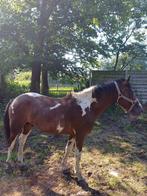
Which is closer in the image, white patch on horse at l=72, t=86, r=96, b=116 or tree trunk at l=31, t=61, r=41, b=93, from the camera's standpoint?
white patch on horse at l=72, t=86, r=96, b=116

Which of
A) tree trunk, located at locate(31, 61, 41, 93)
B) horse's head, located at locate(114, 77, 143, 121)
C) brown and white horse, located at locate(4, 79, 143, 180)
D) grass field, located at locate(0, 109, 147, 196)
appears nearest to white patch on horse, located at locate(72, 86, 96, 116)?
brown and white horse, located at locate(4, 79, 143, 180)

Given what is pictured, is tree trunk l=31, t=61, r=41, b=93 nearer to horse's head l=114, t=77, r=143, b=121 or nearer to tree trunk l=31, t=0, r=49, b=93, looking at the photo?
tree trunk l=31, t=0, r=49, b=93

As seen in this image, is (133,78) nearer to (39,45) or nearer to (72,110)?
(39,45)

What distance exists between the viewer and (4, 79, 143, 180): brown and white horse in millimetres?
5578

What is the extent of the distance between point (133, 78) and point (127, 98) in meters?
7.58

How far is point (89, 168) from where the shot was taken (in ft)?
19.7

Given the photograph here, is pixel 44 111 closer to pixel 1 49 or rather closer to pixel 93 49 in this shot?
pixel 1 49

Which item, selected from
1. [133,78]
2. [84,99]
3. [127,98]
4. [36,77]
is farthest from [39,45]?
[127,98]

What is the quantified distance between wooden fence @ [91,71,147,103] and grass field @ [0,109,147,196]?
178 inches

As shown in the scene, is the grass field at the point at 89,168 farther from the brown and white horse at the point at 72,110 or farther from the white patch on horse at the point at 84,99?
the white patch on horse at the point at 84,99

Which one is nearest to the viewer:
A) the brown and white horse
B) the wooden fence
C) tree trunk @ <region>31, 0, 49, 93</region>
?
the brown and white horse

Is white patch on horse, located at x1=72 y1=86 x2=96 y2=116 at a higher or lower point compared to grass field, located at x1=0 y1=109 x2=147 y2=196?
higher

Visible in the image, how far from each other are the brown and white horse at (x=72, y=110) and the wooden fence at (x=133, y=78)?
730cm

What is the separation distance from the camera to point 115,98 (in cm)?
575
